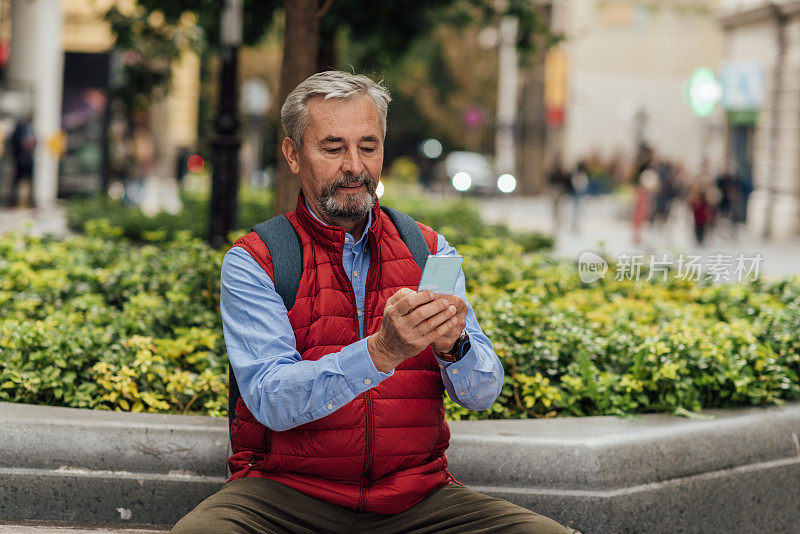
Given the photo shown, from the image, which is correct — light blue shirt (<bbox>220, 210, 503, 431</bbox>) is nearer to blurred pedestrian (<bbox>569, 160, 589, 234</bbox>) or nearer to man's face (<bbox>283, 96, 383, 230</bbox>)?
man's face (<bbox>283, 96, 383, 230</bbox>)

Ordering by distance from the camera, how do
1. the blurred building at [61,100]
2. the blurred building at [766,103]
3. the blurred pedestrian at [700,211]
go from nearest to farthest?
1. the blurred pedestrian at [700,211]
2. the blurred building at [61,100]
3. the blurred building at [766,103]

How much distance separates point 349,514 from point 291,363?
47 centimetres

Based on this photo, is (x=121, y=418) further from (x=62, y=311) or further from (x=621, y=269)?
(x=621, y=269)

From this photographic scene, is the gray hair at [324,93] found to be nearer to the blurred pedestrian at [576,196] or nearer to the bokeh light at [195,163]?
the blurred pedestrian at [576,196]

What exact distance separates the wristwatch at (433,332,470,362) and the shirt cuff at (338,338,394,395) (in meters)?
0.24

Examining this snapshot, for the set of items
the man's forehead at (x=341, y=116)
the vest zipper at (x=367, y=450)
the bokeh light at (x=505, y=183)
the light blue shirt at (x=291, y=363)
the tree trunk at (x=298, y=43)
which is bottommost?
the vest zipper at (x=367, y=450)

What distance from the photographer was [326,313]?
2996mm

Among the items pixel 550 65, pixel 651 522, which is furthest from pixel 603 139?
pixel 651 522

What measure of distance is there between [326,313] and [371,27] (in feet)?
27.4

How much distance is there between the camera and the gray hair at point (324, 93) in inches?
118

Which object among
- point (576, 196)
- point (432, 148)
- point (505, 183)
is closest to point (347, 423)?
point (505, 183)

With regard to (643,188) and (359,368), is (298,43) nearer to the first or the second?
(359,368)

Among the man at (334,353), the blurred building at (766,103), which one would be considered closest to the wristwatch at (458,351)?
the man at (334,353)

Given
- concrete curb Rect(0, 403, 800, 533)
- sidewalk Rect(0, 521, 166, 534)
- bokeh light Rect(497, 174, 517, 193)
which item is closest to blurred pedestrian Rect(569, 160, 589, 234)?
bokeh light Rect(497, 174, 517, 193)
